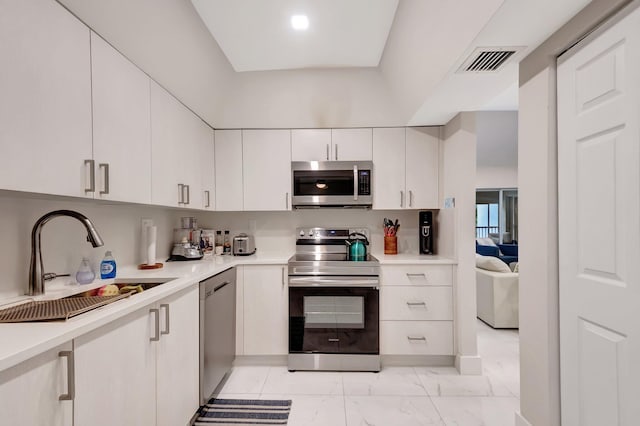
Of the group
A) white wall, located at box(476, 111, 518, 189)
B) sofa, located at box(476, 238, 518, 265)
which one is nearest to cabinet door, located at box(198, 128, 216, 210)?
white wall, located at box(476, 111, 518, 189)

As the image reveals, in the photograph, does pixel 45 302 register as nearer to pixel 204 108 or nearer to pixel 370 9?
pixel 204 108

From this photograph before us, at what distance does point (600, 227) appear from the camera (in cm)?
129

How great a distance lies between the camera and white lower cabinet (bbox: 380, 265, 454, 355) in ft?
8.94

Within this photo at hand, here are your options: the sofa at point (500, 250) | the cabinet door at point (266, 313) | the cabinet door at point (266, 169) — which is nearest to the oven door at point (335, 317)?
the cabinet door at point (266, 313)

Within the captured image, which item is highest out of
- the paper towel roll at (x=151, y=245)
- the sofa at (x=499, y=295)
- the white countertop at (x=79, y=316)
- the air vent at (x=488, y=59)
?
the air vent at (x=488, y=59)

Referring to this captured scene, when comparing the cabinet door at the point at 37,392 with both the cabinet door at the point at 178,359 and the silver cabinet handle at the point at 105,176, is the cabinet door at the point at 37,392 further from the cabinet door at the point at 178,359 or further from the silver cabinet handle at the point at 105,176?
the silver cabinet handle at the point at 105,176

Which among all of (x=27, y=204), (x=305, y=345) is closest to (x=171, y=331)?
(x=27, y=204)

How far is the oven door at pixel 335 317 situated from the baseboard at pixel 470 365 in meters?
0.69

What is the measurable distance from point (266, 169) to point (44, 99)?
1.96 meters

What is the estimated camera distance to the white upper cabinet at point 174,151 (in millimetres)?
2070

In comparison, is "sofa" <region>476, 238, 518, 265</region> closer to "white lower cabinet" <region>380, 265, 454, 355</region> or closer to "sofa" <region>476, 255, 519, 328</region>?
"sofa" <region>476, 255, 519, 328</region>

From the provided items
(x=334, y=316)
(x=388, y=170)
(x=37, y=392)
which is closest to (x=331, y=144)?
(x=388, y=170)

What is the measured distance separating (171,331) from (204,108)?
1.88m

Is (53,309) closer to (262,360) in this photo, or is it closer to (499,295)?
(262,360)
